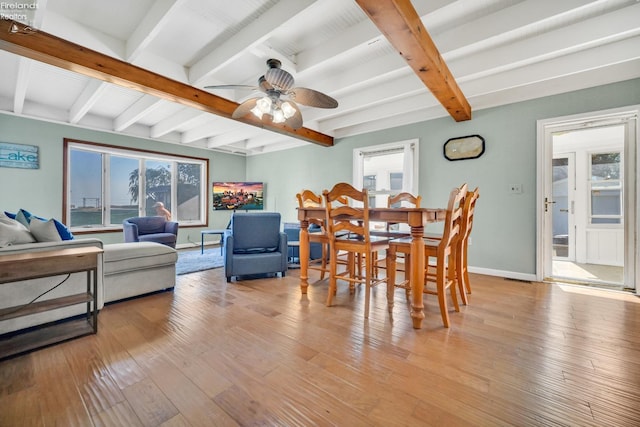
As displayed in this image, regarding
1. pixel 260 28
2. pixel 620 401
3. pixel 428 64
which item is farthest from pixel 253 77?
pixel 620 401

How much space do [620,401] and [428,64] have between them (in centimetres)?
241

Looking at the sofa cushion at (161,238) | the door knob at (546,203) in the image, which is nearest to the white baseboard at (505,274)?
the door knob at (546,203)

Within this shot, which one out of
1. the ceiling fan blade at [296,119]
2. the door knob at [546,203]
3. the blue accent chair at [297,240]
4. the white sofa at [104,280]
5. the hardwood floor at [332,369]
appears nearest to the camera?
the hardwood floor at [332,369]

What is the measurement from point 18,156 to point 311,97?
482cm

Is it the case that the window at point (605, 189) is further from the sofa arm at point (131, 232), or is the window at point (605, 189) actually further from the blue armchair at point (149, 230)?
the sofa arm at point (131, 232)

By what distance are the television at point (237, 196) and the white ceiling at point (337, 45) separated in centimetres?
241

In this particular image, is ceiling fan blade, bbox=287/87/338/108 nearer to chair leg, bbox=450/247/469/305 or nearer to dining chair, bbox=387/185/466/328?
dining chair, bbox=387/185/466/328

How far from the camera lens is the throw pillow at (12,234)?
176cm

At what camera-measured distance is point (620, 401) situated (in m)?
1.17

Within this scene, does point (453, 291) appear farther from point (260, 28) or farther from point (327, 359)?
point (260, 28)

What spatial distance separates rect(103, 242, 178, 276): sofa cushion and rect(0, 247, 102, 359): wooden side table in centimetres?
37

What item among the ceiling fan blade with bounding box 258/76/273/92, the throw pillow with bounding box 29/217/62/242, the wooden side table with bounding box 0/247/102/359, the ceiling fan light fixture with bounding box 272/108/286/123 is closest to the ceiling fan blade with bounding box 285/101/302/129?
the ceiling fan light fixture with bounding box 272/108/286/123

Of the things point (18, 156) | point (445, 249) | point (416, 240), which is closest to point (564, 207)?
point (445, 249)

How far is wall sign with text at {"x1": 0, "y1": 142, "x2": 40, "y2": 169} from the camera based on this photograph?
148 inches
